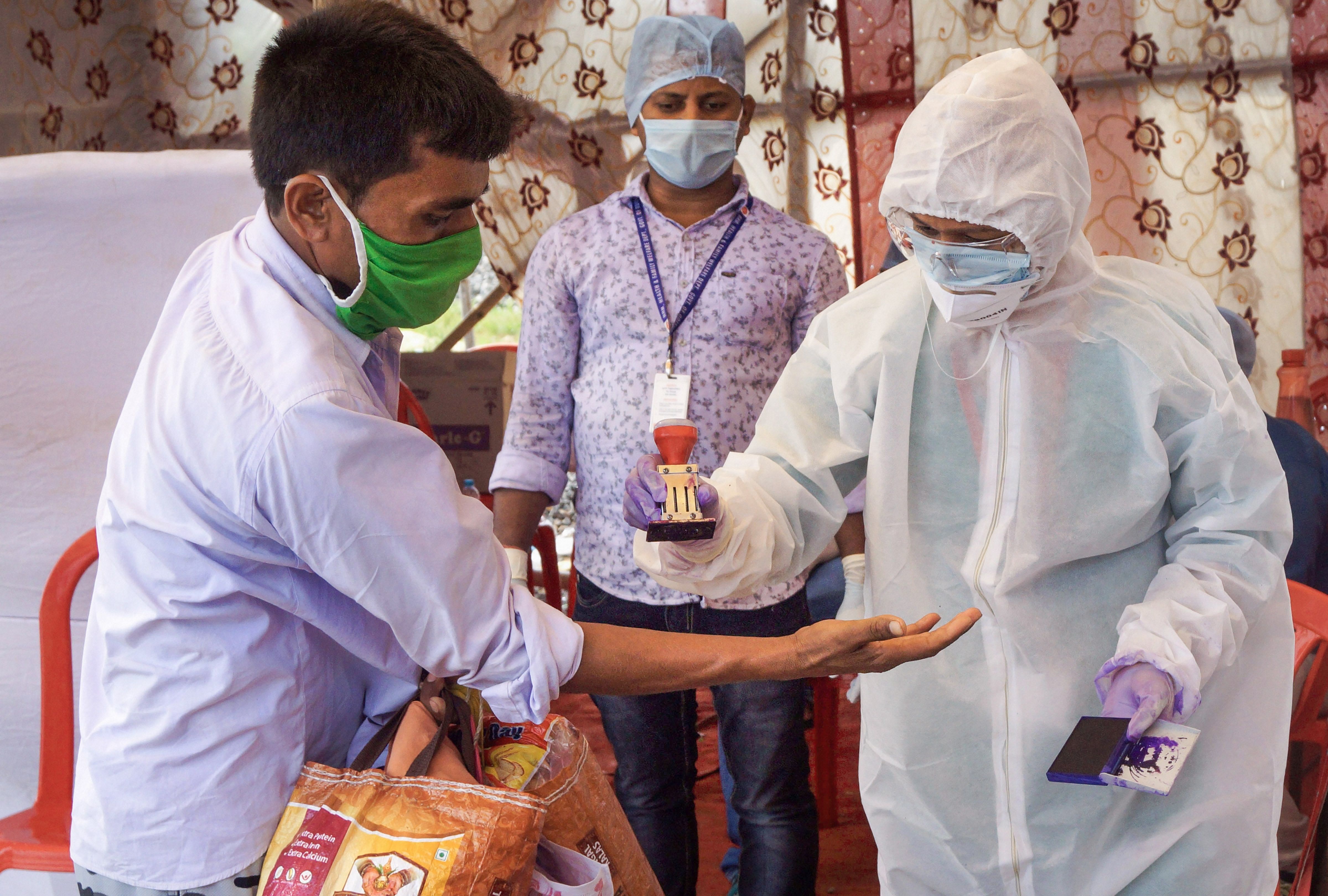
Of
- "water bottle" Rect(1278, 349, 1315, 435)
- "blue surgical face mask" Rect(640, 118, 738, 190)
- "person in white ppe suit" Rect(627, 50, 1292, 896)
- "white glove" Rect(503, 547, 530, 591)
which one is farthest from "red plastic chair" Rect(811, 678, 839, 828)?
"water bottle" Rect(1278, 349, 1315, 435)

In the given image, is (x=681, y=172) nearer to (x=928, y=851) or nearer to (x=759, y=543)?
(x=759, y=543)

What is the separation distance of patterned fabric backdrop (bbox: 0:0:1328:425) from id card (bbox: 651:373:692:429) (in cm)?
156

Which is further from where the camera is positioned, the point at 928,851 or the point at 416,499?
the point at 928,851

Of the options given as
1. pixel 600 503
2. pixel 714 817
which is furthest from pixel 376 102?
pixel 714 817

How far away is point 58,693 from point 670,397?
1.11 metres

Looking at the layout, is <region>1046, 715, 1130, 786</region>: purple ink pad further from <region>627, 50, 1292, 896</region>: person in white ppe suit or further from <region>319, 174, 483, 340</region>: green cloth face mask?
<region>319, 174, 483, 340</region>: green cloth face mask

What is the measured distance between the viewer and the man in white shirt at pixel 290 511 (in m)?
0.88

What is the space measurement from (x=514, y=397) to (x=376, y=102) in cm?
108

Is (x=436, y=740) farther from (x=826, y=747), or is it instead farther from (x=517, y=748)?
(x=826, y=747)

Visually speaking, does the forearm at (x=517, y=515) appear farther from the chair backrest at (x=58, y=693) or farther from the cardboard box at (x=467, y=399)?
the cardboard box at (x=467, y=399)

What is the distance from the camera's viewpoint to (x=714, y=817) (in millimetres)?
2781

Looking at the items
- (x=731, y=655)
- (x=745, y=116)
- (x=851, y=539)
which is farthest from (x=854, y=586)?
(x=745, y=116)

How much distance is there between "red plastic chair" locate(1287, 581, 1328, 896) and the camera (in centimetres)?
157

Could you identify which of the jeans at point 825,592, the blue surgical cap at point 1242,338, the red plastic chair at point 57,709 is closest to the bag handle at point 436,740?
the red plastic chair at point 57,709
